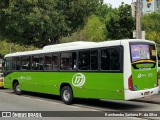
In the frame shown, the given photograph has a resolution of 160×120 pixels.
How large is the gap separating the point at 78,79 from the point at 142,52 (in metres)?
3.08

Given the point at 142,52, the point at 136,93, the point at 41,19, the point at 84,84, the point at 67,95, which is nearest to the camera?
the point at 136,93

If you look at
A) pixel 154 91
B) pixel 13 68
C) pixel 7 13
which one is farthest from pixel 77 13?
pixel 154 91

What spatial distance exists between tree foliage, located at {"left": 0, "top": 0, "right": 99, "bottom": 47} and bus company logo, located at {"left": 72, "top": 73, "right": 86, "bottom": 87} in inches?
362

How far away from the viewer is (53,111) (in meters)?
13.1

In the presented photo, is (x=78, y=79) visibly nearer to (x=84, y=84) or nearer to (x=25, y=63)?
(x=84, y=84)

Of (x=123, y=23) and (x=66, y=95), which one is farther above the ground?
(x=123, y=23)

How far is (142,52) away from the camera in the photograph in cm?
1336

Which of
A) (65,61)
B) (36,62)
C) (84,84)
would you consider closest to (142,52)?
(84,84)

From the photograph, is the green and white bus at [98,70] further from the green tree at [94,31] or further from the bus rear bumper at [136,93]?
the green tree at [94,31]

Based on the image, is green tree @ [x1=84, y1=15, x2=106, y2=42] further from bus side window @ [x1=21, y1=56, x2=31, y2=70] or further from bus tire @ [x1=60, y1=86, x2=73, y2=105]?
bus tire @ [x1=60, y1=86, x2=73, y2=105]

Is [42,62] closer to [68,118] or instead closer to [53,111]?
[53,111]

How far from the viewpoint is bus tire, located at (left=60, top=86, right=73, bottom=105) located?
15.3 meters

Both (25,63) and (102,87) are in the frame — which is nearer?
(102,87)

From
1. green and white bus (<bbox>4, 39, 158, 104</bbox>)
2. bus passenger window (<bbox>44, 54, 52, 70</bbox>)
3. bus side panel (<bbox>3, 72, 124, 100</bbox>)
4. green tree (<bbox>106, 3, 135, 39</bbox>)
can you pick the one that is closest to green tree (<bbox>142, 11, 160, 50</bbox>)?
green tree (<bbox>106, 3, 135, 39</bbox>)
